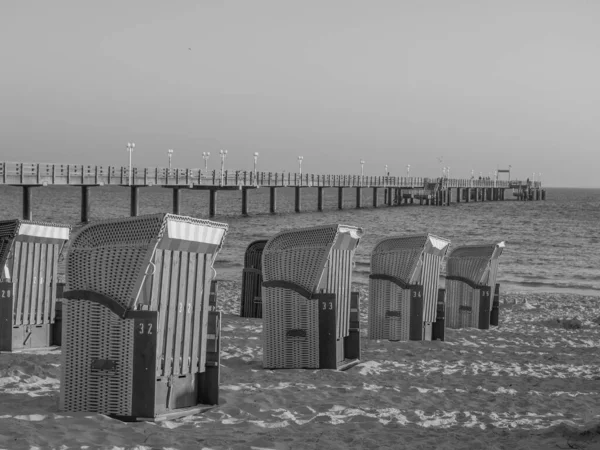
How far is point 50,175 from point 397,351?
33.6 meters

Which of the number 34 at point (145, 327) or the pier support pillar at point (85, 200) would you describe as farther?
the pier support pillar at point (85, 200)

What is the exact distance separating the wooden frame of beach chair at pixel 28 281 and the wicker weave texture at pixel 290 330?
2.26 meters

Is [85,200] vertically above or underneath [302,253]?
underneath

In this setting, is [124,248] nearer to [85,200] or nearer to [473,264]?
[473,264]

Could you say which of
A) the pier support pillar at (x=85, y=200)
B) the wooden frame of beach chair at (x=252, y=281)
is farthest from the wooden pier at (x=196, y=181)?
the wooden frame of beach chair at (x=252, y=281)

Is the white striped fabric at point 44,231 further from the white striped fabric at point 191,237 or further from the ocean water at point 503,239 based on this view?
the ocean water at point 503,239

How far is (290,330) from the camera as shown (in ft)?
26.2

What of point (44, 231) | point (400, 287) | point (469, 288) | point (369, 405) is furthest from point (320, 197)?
point (369, 405)

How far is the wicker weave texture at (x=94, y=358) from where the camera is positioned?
5.62 m

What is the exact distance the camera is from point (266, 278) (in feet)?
26.5

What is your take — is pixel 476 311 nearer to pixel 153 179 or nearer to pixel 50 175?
pixel 50 175

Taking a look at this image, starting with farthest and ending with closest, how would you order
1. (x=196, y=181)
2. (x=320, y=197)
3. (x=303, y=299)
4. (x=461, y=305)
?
(x=320, y=197)
(x=196, y=181)
(x=461, y=305)
(x=303, y=299)

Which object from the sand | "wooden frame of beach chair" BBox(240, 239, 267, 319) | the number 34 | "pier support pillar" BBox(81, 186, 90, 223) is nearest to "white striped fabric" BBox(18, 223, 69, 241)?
the sand

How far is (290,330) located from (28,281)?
2.58 meters
